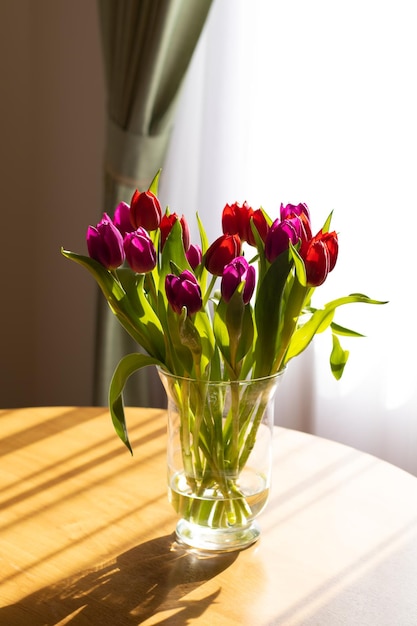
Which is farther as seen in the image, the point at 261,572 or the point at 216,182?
the point at 216,182

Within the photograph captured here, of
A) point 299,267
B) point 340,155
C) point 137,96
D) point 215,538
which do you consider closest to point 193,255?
point 299,267

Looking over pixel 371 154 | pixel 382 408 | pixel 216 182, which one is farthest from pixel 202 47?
pixel 382 408

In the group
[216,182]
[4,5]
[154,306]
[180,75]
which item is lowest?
[154,306]

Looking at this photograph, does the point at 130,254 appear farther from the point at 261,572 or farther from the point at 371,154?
the point at 371,154

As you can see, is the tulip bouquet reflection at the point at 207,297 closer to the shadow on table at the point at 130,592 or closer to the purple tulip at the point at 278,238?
the purple tulip at the point at 278,238

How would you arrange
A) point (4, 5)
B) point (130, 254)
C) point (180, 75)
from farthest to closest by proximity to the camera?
1. point (4, 5)
2. point (180, 75)
3. point (130, 254)

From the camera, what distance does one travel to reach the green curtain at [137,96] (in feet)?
7.59

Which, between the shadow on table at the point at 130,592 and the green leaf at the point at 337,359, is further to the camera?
the green leaf at the point at 337,359

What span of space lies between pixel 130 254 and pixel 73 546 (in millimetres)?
393

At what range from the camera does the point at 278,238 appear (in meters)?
1.04

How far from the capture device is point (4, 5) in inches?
109

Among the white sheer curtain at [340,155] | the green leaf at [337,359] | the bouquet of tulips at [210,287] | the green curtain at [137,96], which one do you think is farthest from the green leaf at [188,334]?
the green curtain at [137,96]

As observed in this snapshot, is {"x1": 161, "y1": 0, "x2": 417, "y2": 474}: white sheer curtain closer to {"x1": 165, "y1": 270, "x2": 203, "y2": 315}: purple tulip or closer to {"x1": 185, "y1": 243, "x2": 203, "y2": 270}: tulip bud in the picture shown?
{"x1": 185, "y1": 243, "x2": 203, "y2": 270}: tulip bud

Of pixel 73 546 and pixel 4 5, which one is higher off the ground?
pixel 4 5
